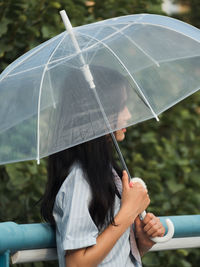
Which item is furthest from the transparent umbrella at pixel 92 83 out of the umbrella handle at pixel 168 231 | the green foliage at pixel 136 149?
the green foliage at pixel 136 149

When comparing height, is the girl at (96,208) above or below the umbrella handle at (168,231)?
above

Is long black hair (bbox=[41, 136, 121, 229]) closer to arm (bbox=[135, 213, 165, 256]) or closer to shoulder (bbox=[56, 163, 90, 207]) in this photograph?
shoulder (bbox=[56, 163, 90, 207])

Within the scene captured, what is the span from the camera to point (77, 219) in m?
2.01

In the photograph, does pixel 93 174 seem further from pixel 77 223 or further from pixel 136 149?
pixel 136 149

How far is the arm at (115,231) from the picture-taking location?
2.01m

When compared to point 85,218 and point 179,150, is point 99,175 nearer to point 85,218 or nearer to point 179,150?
point 85,218

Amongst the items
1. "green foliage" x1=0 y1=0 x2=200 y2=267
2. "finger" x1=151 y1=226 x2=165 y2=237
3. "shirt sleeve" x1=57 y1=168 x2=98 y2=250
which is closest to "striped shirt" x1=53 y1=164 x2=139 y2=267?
"shirt sleeve" x1=57 y1=168 x2=98 y2=250

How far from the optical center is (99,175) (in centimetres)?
217

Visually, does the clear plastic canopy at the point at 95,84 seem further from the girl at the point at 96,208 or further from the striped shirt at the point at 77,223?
the striped shirt at the point at 77,223

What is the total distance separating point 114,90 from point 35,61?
35 cm

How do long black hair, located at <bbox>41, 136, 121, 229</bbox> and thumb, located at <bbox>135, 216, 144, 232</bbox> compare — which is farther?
thumb, located at <bbox>135, 216, 144, 232</bbox>

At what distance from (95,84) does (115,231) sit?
0.56 m

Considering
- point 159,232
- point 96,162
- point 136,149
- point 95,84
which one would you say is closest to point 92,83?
point 95,84

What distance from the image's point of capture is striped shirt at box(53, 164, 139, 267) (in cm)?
200
